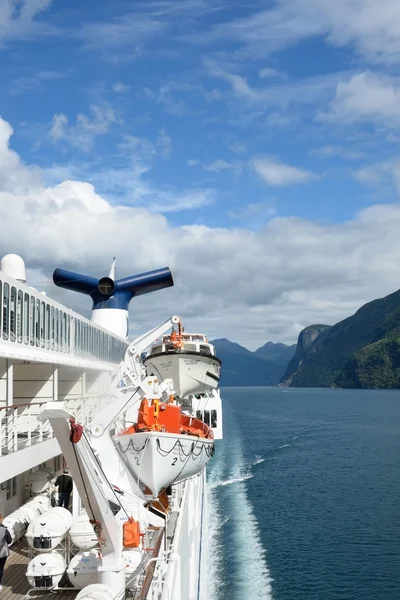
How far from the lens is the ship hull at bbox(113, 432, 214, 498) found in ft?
62.2

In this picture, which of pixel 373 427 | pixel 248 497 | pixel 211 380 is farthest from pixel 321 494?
pixel 373 427

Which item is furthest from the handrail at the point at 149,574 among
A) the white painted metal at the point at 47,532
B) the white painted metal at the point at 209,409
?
the white painted metal at the point at 209,409

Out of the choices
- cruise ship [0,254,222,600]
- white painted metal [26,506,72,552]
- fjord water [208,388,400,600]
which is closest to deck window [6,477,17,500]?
cruise ship [0,254,222,600]

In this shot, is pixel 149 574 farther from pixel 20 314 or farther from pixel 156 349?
pixel 156 349

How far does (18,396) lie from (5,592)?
7711 millimetres

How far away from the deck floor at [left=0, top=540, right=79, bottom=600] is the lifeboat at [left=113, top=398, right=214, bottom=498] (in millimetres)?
5345

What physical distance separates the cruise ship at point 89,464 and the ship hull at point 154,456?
0.11 feet

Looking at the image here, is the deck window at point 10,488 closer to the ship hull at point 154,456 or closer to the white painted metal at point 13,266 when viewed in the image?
the ship hull at point 154,456

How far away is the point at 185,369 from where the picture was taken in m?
33.9

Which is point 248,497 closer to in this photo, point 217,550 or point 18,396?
point 217,550

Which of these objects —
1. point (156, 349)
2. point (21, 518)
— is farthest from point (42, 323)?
point (156, 349)

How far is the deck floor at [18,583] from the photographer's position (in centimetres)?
1154

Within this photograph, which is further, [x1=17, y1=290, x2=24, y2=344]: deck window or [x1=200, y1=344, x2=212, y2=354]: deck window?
[x1=200, y1=344, x2=212, y2=354]: deck window

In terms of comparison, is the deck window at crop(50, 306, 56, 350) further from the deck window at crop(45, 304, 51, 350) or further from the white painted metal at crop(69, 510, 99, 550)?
the white painted metal at crop(69, 510, 99, 550)
